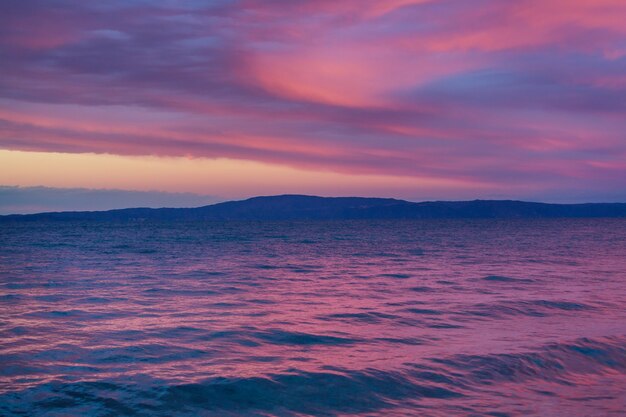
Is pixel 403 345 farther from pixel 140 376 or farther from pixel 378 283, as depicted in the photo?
pixel 378 283

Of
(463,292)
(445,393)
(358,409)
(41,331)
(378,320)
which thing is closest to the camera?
(358,409)

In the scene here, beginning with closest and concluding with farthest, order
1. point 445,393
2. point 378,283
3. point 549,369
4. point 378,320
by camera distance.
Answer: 1. point 445,393
2. point 549,369
3. point 378,320
4. point 378,283

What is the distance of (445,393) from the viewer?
9.80 metres

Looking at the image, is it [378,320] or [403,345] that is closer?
[403,345]

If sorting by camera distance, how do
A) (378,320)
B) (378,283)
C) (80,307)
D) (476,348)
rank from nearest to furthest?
(476,348)
(378,320)
(80,307)
(378,283)

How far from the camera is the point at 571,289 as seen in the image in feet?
74.8

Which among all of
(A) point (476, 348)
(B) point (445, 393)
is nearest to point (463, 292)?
(A) point (476, 348)

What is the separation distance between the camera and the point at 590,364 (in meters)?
11.6

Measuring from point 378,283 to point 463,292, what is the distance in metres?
4.58

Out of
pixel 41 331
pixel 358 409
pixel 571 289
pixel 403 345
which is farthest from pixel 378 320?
pixel 571 289

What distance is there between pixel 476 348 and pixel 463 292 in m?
9.72

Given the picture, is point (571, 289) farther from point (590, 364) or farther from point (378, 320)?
point (590, 364)

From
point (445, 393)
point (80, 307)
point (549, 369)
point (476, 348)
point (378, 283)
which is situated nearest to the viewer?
point (445, 393)

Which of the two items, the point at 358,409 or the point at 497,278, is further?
the point at 497,278
